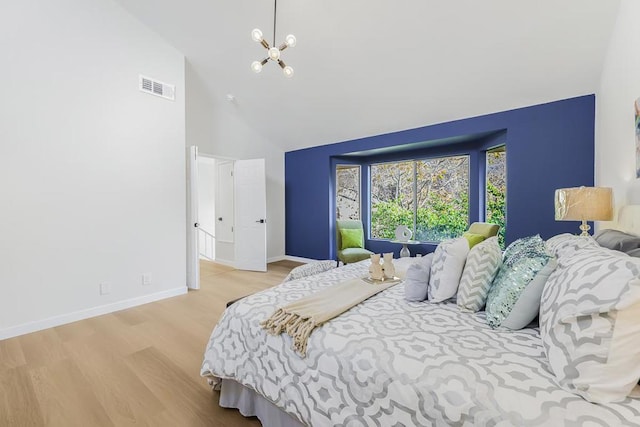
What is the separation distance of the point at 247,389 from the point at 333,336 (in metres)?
0.76

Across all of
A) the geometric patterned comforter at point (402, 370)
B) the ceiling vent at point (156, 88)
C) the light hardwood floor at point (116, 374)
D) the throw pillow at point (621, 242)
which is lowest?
the light hardwood floor at point (116, 374)

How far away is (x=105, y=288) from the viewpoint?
3.21 m

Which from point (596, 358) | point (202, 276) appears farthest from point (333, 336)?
point (202, 276)

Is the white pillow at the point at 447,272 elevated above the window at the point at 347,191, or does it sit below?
below

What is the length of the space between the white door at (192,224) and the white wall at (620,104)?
4.42 m

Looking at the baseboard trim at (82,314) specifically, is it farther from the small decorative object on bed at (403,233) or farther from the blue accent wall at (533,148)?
the blue accent wall at (533,148)

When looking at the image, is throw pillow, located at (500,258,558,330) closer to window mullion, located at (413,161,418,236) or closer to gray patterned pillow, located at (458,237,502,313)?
gray patterned pillow, located at (458,237,502,313)

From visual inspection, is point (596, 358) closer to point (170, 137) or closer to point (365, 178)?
point (170, 137)

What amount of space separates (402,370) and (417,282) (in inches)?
29.3

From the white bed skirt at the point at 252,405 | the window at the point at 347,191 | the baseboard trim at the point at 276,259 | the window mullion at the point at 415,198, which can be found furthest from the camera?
the baseboard trim at the point at 276,259

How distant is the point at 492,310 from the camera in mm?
1372

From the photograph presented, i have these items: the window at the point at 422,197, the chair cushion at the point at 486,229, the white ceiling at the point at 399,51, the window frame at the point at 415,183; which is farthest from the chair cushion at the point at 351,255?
the white ceiling at the point at 399,51

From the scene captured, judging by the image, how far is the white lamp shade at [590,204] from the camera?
2076 mm

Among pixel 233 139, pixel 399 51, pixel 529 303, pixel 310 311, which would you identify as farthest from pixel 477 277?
pixel 233 139
